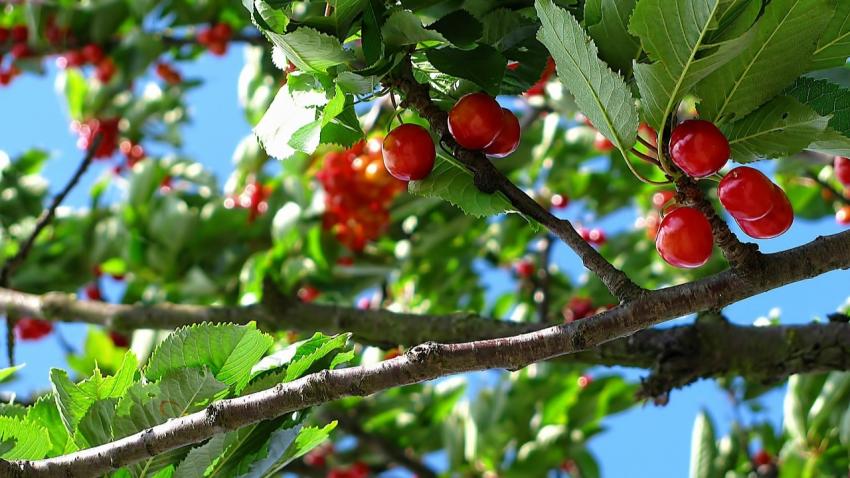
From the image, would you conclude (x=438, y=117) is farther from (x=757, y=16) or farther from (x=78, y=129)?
(x=78, y=129)

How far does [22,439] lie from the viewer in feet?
4.30

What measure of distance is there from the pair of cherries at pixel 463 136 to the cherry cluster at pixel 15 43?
471 cm

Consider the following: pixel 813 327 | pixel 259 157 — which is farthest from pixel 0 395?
pixel 813 327

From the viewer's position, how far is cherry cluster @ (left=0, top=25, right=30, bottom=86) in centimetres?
→ 545

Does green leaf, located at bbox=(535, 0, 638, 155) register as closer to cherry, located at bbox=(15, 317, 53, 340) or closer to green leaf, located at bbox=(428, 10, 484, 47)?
green leaf, located at bbox=(428, 10, 484, 47)

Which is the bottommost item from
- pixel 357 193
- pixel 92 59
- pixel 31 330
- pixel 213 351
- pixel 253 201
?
pixel 31 330

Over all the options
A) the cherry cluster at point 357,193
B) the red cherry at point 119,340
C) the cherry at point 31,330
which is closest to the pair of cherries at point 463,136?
the cherry cluster at point 357,193

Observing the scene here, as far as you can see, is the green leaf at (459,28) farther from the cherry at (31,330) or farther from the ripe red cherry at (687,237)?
the cherry at (31,330)

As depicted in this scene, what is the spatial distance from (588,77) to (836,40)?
0.33 meters

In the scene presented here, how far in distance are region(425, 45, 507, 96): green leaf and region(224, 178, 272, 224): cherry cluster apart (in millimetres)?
2863

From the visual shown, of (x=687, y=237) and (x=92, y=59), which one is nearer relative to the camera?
(x=687, y=237)

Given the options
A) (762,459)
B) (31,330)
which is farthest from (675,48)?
(31,330)

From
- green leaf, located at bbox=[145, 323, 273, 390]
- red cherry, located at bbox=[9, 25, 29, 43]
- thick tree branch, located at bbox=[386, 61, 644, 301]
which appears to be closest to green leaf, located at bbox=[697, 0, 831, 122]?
thick tree branch, located at bbox=[386, 61, 644, 301]

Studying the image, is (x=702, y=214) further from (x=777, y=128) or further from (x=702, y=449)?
(x=702, y=449)
